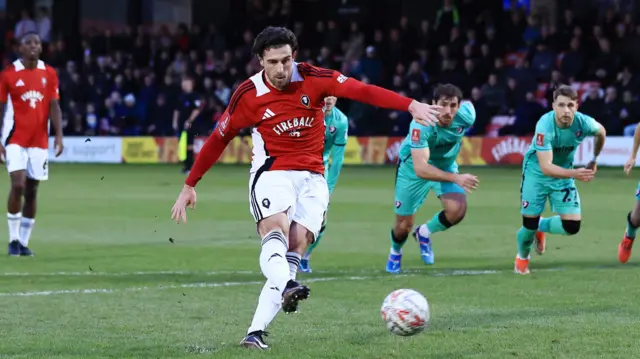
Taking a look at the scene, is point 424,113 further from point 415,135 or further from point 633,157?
point 633,157

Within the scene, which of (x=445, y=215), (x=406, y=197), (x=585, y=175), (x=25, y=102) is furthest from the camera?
(x=25, y=102)

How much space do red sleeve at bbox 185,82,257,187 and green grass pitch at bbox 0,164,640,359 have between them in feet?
3.67

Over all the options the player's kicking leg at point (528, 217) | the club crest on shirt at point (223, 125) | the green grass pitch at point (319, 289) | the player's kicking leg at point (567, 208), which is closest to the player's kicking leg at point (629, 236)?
the green grass pitch at point (319, 289)

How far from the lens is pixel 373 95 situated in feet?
22.9

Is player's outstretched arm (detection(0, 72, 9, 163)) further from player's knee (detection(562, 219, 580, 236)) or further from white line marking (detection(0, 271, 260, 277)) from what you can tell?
player's knee (detection(562, 219, 580, 236))

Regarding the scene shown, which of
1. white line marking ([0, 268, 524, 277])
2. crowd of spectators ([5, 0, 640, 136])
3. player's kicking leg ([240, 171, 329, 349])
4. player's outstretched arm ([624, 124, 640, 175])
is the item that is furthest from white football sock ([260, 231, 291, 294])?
crowd of spectators ([5, 0, 640, 136])

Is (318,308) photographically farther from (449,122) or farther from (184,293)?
(449,122)

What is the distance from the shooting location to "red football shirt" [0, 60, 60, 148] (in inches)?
507

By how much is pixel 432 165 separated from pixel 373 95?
4.66 meters

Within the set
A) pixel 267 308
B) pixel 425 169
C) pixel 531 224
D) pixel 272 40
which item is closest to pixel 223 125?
pixel 272 40

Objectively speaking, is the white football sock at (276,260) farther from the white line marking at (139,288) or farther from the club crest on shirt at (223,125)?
the white line marking at (139,288)

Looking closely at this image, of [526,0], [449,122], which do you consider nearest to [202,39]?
[526,0]

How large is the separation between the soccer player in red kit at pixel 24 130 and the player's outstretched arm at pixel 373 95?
6.24 metres

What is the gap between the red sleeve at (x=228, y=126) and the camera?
24.2ft
